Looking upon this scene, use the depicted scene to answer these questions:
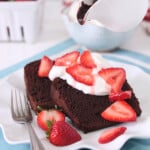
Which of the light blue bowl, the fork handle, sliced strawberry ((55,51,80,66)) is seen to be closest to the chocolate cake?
sliced strawberry ((55,51,80,66))

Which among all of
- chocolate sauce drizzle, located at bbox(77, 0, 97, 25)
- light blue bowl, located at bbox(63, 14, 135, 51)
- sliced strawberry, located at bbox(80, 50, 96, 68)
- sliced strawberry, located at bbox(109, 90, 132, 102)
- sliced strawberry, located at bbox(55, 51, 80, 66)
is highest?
chocolate sauce drizzle, located at bbox(77, 0, 97, 25)

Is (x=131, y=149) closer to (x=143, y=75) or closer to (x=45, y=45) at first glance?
(x=143, y=75)

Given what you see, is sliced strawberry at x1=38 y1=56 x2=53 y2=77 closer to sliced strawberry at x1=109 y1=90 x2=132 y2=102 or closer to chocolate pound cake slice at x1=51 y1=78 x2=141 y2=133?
chocolate pound cake slice at x1=51 y1=78 x2=141 y2=133

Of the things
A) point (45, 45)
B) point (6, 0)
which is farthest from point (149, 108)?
point (6, 0)

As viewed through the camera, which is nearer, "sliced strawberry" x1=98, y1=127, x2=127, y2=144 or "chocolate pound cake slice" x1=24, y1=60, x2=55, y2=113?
"sliced strawberry" x1=98, y1=127, x2=127, y2=144

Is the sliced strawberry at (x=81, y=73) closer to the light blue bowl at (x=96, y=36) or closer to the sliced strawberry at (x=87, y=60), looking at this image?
the sliced strawberry at (x=87, y=60)

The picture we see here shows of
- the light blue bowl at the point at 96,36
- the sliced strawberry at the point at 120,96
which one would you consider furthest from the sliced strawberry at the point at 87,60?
the light blue bowl at the point at 96,36

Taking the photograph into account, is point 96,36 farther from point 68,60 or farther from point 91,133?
point 91,133
